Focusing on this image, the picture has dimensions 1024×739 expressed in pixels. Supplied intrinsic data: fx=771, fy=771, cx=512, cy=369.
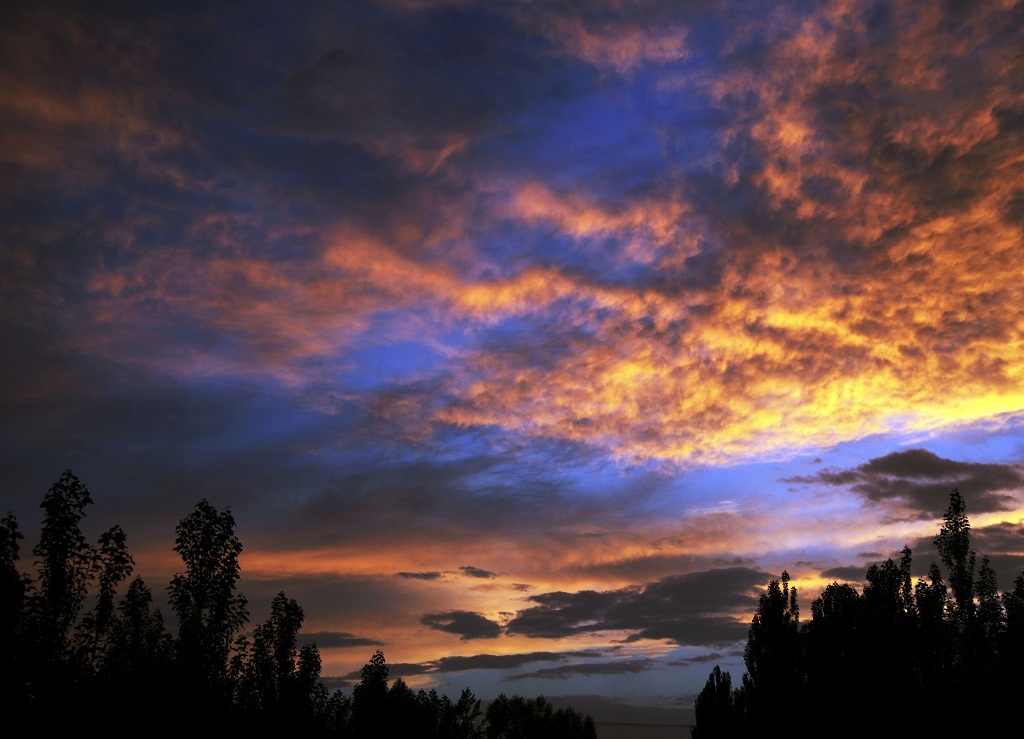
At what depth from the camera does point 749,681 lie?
5778cm

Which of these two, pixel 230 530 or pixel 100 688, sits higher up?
pixel 230 530

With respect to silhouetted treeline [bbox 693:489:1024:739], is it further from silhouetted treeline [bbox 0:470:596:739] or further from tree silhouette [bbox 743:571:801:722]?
silhouetted treeline [bbox 0:470:596:739]

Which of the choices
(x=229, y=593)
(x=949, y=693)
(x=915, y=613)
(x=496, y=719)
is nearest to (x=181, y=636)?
(x=229, y=593)

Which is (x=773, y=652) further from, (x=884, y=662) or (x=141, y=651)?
(x=141, y=651)

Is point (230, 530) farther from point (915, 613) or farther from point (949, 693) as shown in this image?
point (915, 613)

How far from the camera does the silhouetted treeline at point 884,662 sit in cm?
4788

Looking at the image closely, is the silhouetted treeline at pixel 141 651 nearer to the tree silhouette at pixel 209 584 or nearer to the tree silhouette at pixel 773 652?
the tree silhouette at pixel 209 584

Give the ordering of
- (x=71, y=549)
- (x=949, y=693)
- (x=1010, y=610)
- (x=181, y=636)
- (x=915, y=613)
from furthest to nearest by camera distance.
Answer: (x=915, y=613)
(x=1010, y=610)
(x=949, y=693)
(x=181, y=636)
(x=71, y=549)

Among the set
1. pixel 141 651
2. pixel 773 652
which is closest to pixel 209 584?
pixel 141 651

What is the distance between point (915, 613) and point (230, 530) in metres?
51.5

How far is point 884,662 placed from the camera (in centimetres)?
5209

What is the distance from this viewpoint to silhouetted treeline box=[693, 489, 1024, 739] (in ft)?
157

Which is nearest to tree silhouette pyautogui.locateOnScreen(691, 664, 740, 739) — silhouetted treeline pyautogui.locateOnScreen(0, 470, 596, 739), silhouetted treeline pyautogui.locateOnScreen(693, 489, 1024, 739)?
silhouetted treeline pyautogui.locateOnScreen(693, 489, 1024, 739)

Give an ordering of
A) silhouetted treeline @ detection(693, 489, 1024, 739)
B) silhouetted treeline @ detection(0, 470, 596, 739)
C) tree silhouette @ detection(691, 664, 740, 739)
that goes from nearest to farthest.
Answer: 1. silhouetted treeline @ detection(0, 470, 596, 739)
2. silhouetted treeline @ detection(693, 489, 1024, 739)
3. tree silhouette @ detection(691, 664, 740, 739)
